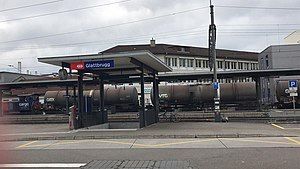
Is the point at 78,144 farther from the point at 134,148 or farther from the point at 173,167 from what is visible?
the point at 173,167

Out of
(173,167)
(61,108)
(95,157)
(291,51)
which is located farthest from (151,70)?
(291,51)

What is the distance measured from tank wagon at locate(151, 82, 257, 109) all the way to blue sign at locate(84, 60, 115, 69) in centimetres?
2104

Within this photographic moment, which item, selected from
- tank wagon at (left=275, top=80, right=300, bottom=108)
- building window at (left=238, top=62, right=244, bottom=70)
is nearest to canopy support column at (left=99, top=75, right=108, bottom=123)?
tank wagon at (left=275, top=80, right=300, bottom=108)

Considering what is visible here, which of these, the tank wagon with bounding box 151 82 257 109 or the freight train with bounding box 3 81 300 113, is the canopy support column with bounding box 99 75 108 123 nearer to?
the freight train with bounding box 3 81 300 113

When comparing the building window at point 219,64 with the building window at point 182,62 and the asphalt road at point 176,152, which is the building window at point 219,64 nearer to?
the building window at point 182,62

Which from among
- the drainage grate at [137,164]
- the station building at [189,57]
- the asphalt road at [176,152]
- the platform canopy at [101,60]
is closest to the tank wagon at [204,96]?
the platform canopy at [101,60]

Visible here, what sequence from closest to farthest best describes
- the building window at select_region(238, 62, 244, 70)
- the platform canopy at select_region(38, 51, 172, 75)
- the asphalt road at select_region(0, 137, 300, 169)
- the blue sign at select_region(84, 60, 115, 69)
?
1. the asphalt road at select_region(0, 137, 300, 169)
2. the platform canopy at select_region(38, 51, 172, 75)
3. the blue sign at select_region(84, 60, 115, 69)
4. the building window at select_region(238, 62, 244, 70)

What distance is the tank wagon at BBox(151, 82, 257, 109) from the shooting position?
40.4 m

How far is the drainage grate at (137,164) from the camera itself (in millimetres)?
9645

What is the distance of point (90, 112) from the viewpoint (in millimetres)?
24016

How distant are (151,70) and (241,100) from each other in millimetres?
17252

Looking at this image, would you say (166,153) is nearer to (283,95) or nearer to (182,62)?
(283,95)

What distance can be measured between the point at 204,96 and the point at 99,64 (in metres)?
21.3

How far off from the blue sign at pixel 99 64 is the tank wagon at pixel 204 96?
828 inches
